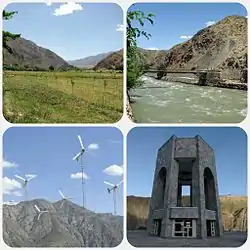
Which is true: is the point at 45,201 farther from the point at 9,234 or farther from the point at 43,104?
the point at 43,104

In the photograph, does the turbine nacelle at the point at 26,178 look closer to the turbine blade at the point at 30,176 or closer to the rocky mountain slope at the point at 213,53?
the turbine blade at the point at 30,176

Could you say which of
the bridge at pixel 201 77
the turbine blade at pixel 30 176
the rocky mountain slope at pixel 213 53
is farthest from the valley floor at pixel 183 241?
the rocky mountain slope at pixel 213 53

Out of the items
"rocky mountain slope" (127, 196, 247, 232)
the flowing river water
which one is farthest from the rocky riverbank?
"rocky mountain slope" (127, 196, 247, 232)

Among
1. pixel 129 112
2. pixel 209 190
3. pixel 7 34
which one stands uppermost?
pixel 7 34

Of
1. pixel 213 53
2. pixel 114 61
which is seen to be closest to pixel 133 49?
→ pixel 114 61

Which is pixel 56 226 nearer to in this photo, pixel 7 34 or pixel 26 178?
pixel 26 178

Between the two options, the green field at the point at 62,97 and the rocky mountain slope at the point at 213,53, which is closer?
the green field at the point at 62,97
